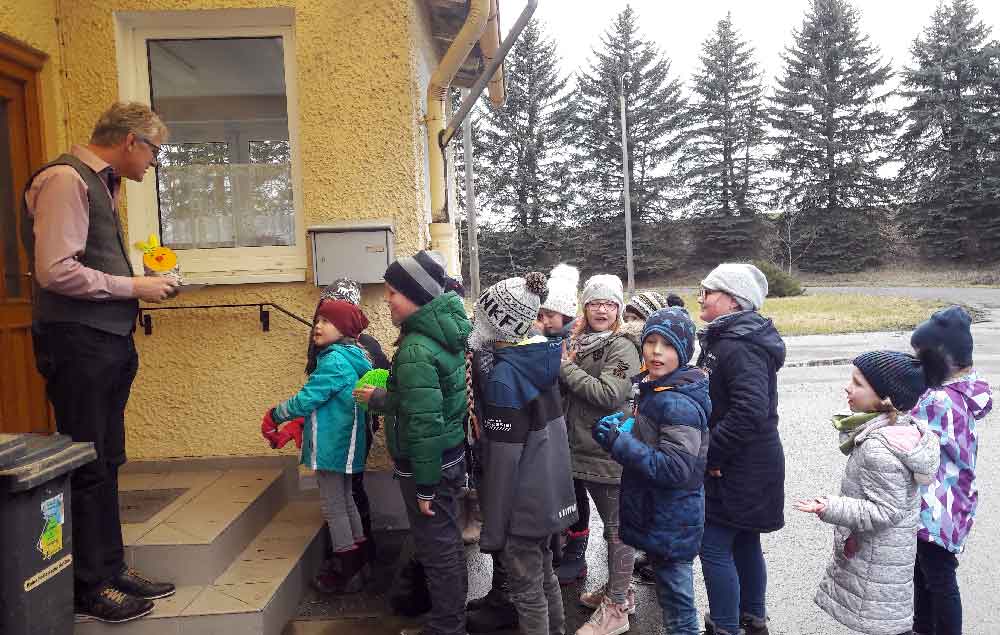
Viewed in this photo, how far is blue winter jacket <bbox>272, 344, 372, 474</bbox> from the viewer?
367 cm

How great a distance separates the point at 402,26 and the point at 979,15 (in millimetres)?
41475

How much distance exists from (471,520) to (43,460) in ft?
8.71

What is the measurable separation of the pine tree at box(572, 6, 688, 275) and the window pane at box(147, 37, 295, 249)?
34450 millimetres

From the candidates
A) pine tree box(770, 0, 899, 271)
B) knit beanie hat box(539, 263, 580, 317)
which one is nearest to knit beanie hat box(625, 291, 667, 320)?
knit beanie hat box(539, 263, 580, 317)

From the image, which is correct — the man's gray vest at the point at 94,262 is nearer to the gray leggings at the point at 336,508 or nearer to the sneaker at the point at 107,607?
the sneaker at the point at 107,607

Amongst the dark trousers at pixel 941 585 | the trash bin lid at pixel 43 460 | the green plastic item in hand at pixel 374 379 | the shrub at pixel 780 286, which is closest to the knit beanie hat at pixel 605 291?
the green plastic item in hand at pixel 374 379

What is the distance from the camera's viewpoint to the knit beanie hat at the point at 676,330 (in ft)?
9.66

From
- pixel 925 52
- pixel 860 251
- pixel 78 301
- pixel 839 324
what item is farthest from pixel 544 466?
pixel 925 52

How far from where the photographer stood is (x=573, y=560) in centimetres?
408

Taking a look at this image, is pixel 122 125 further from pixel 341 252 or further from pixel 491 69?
pixel 491 69

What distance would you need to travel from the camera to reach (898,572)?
2770 millimetres

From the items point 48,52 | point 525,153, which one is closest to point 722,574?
point 48,52

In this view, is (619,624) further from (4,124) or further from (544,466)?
(4,124)

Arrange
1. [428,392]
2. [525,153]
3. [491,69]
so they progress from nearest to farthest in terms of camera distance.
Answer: [428,392], [491,69], [525,153]
